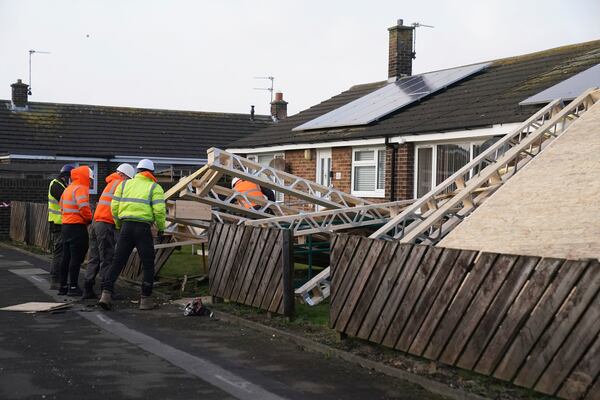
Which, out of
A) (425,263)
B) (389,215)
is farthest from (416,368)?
(389,215)

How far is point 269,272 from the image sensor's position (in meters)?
9.82

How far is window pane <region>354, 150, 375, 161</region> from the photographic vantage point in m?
17.5

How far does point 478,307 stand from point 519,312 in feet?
1.57

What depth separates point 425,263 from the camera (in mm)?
7062

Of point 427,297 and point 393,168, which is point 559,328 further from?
point 393,168

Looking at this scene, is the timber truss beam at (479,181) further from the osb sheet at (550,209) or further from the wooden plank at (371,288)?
the wooden plank at (371,288)

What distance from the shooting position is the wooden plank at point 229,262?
1066 cm

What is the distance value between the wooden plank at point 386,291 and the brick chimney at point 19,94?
27638 millimetres

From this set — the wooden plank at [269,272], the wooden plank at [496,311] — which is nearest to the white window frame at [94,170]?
the wooden plank at [269,272]

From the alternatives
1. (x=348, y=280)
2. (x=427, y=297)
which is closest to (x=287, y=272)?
(x=348, y=280)

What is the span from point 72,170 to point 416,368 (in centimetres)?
781

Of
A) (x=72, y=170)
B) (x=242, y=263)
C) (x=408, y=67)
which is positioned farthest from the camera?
(x=408, y=67)

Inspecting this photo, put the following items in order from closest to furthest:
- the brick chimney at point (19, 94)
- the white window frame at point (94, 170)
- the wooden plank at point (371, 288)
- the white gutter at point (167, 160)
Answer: the wooden plank at point (371, 288)
the white window frame at point (94, 170)
the white gutter at point (167, 160)
the brick chimney at point (19, 94)

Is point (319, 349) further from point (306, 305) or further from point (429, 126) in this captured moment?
point (429, 126)
